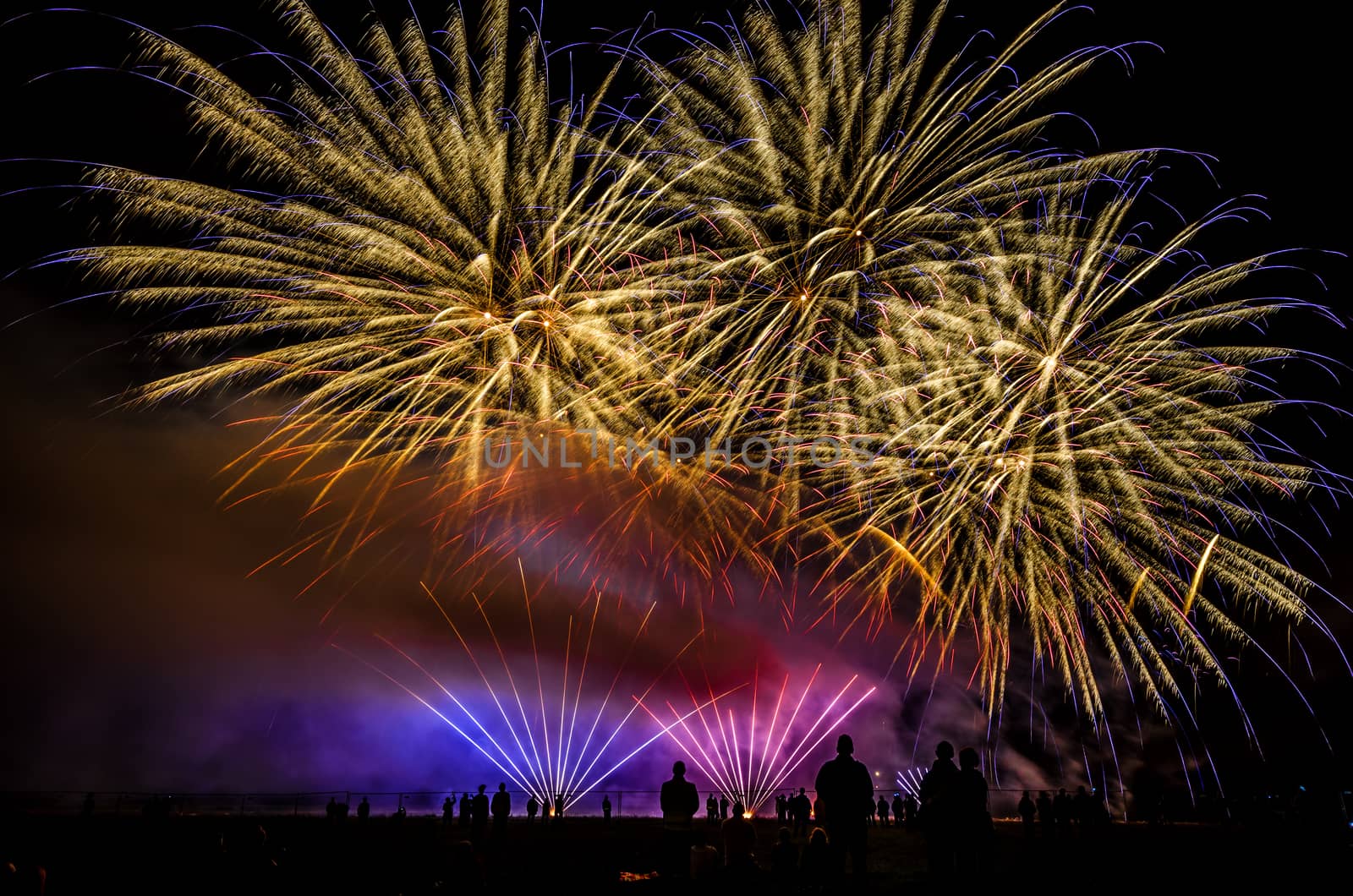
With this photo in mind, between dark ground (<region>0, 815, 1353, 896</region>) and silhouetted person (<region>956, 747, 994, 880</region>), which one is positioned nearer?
silhouetted person (<region>956, 747, 994, 880</region>)

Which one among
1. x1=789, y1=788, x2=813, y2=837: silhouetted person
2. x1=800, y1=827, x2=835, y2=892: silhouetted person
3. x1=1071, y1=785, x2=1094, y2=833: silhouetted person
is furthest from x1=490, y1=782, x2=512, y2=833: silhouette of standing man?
x1=1071, y1=785, x2=1094, y2=833: silhouetted person

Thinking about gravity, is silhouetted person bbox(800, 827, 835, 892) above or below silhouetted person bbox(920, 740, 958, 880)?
below

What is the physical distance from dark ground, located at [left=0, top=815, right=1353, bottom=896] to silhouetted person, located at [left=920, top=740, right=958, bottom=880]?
1.08 ft

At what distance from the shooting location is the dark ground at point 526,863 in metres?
9.02

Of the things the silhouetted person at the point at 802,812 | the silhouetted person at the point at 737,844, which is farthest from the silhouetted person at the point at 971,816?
the silhouetted person at the point at 802,812

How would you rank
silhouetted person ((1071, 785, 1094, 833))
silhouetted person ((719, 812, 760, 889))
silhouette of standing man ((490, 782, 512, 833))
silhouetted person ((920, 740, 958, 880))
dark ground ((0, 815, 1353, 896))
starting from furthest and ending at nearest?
silhouetted person ((1071, 785, 1094, 833)), silhouette of standing man ((490, 782, 512, 833)), dark ground ((0, 815, 1353, 896)), silhouetted person ((920, 740, 958, 880)), silhouetted person ((719, 812, 760, 889))

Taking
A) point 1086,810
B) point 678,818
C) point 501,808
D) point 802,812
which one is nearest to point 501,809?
point 501,808

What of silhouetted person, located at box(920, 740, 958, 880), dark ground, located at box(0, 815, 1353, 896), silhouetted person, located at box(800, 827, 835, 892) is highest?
silhouetted person, located at box(920, 740, 958, 880)

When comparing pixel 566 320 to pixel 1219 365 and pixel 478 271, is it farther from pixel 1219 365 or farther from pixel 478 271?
pixel 1219 365

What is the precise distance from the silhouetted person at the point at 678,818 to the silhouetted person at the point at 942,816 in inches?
99.4

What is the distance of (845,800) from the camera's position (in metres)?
8.87

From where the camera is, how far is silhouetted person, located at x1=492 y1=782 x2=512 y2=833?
1500cm

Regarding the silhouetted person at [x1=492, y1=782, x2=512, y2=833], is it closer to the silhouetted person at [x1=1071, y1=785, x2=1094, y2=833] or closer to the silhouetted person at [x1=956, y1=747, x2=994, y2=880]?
the silhouetted person at [x1=956, y1=747, x2=994, y2=880]

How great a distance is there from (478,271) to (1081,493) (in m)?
12.6
